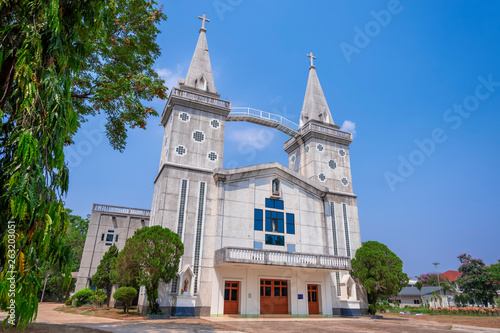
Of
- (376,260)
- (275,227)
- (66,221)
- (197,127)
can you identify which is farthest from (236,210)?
(66,221)

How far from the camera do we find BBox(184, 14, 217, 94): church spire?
2761 cm

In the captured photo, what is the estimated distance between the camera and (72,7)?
7.11 meters

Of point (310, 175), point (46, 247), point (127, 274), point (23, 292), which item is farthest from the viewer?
point (310, 175)

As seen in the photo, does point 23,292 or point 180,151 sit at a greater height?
point 180,151

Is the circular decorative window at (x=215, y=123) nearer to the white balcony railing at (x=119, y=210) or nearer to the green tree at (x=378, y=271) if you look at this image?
the white balcony railing at (x=119, y=210)

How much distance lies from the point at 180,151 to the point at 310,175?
12.5 metres

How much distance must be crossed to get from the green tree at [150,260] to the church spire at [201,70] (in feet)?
45.8

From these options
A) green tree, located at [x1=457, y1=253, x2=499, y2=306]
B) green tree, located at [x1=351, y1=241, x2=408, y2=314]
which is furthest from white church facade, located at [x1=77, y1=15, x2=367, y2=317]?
green tree, located at [x1=457, y1=253, x2=499, y2=306]

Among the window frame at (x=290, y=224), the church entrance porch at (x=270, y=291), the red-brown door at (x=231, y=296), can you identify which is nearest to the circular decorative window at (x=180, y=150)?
the church entrance porch at (x=270, y=291)

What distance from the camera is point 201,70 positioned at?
28.4 meters

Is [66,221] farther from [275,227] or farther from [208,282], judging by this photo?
[275,227]

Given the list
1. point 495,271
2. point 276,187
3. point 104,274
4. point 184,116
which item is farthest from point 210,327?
point 495,271

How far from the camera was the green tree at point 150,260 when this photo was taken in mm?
18391

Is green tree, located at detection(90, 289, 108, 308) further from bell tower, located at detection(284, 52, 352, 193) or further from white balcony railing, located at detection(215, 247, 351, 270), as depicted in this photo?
bell tower, located at detection(284, 52, 352, 193)
